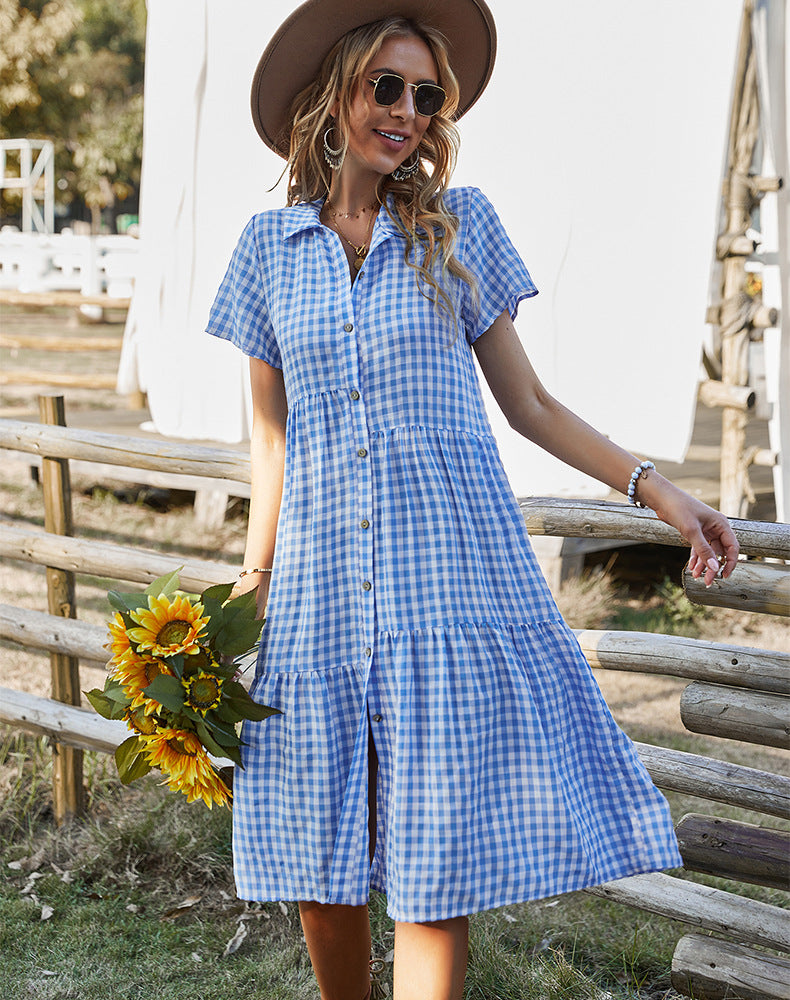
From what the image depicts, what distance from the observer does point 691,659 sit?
2994 millimetres

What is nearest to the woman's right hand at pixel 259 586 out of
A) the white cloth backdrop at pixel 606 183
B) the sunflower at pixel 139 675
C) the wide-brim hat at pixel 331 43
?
the sunflower at pixel 139 675

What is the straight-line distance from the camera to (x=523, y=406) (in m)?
2.26

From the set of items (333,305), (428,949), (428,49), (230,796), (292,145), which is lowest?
(428,949)

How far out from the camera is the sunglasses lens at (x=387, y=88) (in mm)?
2182

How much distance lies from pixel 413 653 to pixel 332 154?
1034 mm

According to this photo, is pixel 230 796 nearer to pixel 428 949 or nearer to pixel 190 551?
pixel 428 949

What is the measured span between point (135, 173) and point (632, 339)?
32.5 m

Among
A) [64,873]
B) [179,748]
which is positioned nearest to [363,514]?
[179,748]

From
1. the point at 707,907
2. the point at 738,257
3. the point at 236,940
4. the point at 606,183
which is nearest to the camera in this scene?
the point at 707,907

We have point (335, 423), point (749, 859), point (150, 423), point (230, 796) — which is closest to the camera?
point (335, 423)

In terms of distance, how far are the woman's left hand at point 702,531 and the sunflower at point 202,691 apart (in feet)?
2.97

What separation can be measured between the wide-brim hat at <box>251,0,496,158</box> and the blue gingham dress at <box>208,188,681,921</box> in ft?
1.22

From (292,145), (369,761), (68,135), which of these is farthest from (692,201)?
(68,135)

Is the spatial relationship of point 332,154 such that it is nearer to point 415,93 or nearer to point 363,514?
point 415,93
